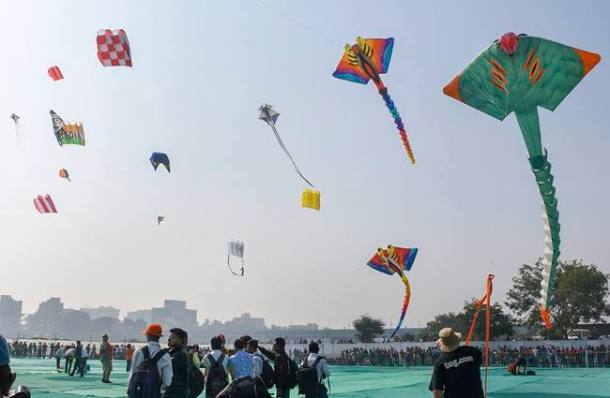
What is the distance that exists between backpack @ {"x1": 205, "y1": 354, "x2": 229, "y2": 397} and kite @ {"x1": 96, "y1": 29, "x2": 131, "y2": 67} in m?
14.7

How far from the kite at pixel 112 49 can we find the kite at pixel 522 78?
11237 mm

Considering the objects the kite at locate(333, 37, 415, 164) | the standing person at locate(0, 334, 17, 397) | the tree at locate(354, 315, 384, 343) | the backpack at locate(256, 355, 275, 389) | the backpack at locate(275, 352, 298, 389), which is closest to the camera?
the standing person at locate(0, 334, 17, 397)

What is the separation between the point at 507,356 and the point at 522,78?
2337 centimetres

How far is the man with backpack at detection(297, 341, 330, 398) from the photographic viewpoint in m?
8.59

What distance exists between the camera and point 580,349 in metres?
32.5

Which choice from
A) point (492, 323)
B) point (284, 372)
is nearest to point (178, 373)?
point (284, 372)

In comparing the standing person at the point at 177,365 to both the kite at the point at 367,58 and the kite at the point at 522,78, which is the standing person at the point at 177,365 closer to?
the kite at the point at 522,78

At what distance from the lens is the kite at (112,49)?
1938 centimetres

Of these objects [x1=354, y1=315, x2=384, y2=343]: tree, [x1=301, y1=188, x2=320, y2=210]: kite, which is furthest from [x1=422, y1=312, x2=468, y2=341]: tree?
[x1=301, y1=188, x2=320, y2=210]: kite

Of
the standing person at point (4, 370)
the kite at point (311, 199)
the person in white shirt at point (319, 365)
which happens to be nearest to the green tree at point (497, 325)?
the kite at point (311, 199)

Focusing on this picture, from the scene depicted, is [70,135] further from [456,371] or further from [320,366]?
[456,371]

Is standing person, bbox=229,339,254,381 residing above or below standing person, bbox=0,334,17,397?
below

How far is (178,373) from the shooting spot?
634 centimetres

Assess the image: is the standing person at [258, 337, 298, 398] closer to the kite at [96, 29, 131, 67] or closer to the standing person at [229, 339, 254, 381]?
the standing person at [229, 339, 254, 381]
